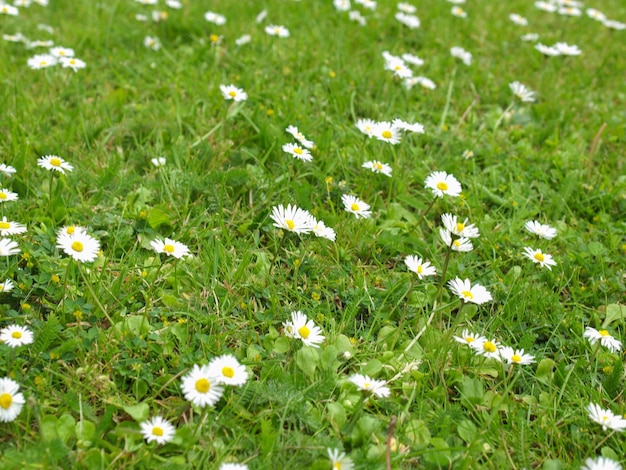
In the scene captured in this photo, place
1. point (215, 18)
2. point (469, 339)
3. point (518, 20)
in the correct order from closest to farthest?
1. point (469, 339)
2. point (215, 18)
3. point (518, 20)

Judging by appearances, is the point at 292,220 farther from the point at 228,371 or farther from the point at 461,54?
the point at 461,54

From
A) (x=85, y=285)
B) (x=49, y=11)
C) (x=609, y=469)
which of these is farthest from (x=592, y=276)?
(x=49, y=11)

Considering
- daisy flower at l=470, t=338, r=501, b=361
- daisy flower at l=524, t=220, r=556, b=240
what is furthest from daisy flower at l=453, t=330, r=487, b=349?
daisy flower at l=524, t=220, r=556, b=240

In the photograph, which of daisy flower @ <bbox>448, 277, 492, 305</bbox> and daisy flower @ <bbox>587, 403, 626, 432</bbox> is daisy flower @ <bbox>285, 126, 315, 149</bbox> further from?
daisy flower @ <bbox>587, 403, 626, 432</bbox>

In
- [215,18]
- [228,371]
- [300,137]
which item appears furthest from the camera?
[215,18]

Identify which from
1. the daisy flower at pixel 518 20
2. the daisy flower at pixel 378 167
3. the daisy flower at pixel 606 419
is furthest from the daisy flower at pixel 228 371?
the daisy flower at pixel 518 20

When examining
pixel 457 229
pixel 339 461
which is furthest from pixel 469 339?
pixel 339 461
